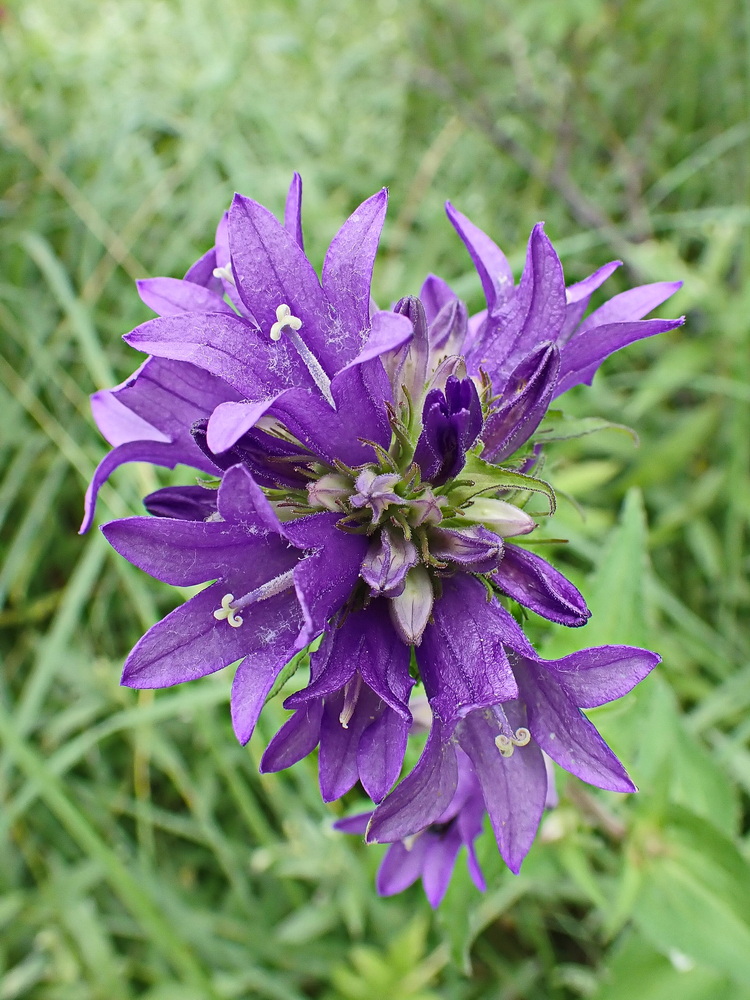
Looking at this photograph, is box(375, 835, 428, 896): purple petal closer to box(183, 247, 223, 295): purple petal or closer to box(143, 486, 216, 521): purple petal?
box(143, 486, 216, 521): purple petal

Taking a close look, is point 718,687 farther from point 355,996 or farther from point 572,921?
point 355,996

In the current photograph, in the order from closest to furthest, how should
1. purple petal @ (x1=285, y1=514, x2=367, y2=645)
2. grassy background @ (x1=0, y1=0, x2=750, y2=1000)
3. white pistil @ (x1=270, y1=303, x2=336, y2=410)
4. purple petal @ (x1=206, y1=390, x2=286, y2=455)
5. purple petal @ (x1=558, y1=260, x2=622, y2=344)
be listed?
purple petal @ (x1=206, y1=390, x2=286, y2=455) → purple petal @ (x1=285, y1=514, x2=367, y2=645) → white pistil @ (x1=270, y1=303, x2=336, y2=410) → purple petal @ (x1=558, y1=260, x2=622, y2=344) → grassy background @ (x1=0, y1=0, x2=750, y2=1000)

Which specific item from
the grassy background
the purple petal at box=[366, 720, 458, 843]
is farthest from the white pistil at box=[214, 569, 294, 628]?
the grassy background

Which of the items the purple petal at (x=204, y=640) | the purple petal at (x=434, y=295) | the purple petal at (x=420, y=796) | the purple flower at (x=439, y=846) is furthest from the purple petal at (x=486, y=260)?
the purple flower at (x=439, y=846)

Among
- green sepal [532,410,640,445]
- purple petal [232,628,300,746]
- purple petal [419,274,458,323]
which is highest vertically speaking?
purple petal [419,274,458,323]

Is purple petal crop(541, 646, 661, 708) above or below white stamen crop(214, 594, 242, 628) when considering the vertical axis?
below

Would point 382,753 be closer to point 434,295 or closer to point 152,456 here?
point 152,456

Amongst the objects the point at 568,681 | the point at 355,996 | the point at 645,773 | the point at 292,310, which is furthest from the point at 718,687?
the point at 292,310
